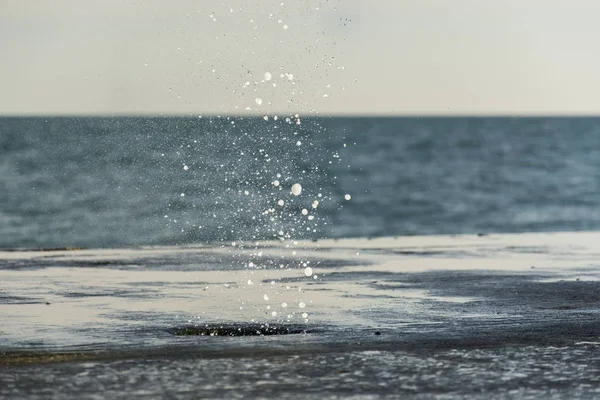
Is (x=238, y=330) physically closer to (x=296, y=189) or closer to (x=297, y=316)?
(x=297, y=316)

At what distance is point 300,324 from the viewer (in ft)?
43.9

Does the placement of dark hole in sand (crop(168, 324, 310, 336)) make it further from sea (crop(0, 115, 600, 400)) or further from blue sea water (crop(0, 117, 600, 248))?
blue sea water (crop(0, 117, 600, 248))

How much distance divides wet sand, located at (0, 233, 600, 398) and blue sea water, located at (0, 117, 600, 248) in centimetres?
1566

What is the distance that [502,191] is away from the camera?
63781 millimetres

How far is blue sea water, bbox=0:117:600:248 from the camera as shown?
44.2 m

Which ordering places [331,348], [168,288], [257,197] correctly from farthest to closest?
[257,197] → [168,288] → [331,348]

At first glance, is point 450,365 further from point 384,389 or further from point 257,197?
point 257,197

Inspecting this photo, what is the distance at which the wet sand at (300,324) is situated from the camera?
10.4 m

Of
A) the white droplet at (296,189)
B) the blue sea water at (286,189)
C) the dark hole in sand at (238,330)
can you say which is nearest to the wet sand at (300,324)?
the dark hole in sand at (238,330)

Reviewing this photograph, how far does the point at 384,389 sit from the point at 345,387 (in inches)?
10.1

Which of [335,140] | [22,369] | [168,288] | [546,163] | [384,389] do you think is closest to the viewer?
[384,389]

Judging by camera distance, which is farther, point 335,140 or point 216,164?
point 335,140

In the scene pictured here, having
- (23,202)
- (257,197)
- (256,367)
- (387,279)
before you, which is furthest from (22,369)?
(257,197)

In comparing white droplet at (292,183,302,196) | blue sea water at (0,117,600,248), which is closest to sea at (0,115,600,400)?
blue sea water at (0,117,600,248)
